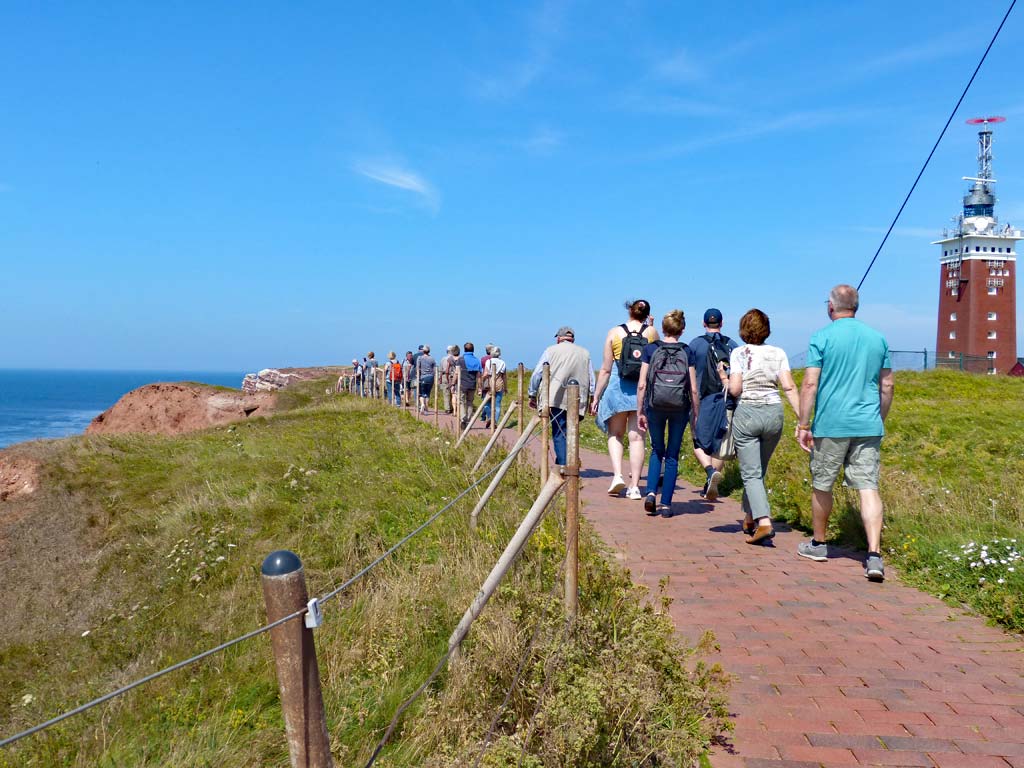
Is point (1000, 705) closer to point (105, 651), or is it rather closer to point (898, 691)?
point (898, 691)

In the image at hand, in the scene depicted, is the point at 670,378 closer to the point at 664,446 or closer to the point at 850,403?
the point at 664,446

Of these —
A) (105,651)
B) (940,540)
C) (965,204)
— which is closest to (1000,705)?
(940,540)

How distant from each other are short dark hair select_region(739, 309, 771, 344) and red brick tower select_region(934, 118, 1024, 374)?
60964mm

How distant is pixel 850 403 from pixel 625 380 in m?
3.07

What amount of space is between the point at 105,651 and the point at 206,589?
44.6 inches

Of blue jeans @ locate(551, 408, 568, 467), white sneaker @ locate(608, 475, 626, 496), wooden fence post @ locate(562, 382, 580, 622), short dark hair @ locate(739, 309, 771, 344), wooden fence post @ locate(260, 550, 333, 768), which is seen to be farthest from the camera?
blue jeans @ locate(551, 408, 568, 467)

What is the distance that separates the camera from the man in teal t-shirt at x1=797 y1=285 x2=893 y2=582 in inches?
235

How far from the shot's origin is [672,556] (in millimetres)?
6438

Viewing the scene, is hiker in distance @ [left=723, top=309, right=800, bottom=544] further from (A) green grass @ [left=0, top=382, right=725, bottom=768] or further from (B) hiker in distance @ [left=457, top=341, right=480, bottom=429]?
(B) hiker in distance @ [left=457, top=341, right=480, bottom=429]

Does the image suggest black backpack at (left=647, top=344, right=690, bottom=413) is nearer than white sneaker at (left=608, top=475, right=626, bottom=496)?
Yes

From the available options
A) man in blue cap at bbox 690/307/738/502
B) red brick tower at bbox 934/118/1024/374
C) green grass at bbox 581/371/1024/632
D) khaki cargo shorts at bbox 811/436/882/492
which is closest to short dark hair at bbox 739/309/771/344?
man in blue cap at bbox 690/307/738/502

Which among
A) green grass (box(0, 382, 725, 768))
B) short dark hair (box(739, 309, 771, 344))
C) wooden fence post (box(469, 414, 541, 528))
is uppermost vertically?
short dark hair (box(739, 309, 771, 344))

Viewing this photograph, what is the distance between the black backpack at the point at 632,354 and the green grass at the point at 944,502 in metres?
2.03

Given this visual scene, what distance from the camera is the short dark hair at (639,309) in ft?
28.5
